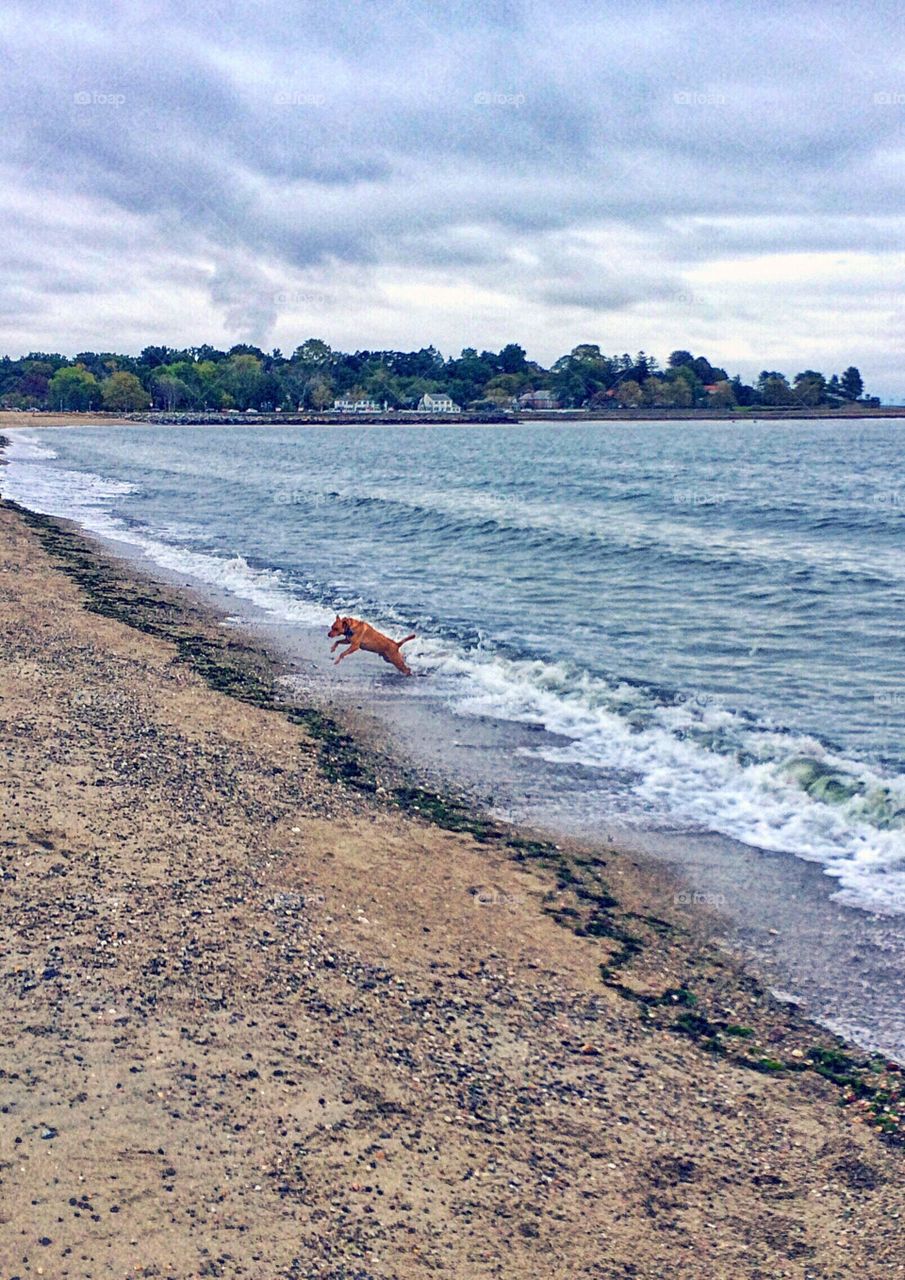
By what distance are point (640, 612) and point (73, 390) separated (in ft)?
632

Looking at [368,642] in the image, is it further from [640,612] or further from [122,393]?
[122,393]

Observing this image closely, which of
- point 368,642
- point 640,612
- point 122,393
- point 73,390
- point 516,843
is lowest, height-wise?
point 516,843

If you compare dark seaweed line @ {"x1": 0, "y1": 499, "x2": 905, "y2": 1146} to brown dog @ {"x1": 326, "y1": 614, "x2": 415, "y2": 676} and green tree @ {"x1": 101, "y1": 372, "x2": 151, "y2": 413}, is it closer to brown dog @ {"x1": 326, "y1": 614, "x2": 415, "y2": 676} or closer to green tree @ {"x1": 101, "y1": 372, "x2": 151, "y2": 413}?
brown dog @ {"x1": 326, "y1": 614, "x2": 415, "y2": 676}

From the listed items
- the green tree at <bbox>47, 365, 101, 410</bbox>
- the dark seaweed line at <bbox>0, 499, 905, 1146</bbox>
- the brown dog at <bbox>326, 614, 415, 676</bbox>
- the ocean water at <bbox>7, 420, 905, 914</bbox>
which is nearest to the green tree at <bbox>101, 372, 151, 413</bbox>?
the green tree at <bbox>47, 365, 101, 410</bbox>

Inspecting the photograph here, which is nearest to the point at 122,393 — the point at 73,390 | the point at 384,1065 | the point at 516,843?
the point at 73,390

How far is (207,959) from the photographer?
→ 5.65 meters

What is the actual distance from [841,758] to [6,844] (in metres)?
7.43

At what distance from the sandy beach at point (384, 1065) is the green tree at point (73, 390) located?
656 feet

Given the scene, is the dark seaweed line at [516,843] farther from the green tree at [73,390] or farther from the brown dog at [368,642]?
the green tree at [73,390]

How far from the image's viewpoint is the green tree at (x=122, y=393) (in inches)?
7559

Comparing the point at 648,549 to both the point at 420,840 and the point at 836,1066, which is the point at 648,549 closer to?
the point at 420,840

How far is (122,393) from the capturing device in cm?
19288

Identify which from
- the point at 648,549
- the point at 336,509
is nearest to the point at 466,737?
the point at 648,549

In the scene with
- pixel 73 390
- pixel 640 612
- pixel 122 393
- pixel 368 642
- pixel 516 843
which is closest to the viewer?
pixel 516 843
